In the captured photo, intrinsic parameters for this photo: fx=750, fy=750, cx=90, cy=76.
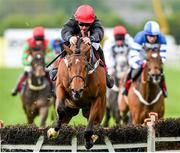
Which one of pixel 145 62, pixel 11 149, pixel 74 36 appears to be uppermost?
pixel 145 62

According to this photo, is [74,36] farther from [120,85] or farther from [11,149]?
[120,85]

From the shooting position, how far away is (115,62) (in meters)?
15.5

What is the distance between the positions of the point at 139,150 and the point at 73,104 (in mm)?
988

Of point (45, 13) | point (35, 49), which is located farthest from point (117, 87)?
point (45, 13)

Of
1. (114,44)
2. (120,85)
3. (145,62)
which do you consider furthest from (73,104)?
(114,44)

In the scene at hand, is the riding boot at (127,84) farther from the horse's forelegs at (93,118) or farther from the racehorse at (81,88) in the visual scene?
the horse's forelegs at (93,118)

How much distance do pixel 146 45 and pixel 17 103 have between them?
13245 millimetres

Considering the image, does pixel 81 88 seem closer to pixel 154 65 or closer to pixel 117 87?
pixel 154 65

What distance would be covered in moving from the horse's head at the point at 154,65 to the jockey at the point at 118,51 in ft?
12.1

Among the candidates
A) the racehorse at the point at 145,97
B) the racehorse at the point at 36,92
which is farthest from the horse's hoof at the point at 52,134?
the racehorse at the point at 36,92

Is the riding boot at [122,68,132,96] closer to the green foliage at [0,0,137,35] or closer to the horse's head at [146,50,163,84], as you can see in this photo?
the horse's head at [146,50,163,84]

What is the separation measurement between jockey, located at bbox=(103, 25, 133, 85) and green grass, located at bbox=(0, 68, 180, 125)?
136 centimetres

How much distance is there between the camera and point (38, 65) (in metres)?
14.7

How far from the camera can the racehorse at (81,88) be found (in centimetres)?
854
